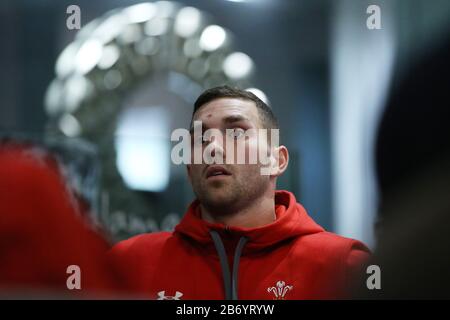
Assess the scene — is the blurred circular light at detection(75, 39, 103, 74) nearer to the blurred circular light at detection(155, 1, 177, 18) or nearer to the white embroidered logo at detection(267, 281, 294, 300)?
the blurred circular light at detection(155, 1, 177, 18)

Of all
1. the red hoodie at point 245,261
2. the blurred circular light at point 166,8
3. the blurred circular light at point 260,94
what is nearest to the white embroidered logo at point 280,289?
the red hoodie at point 245,261

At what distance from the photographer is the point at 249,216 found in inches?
41.8

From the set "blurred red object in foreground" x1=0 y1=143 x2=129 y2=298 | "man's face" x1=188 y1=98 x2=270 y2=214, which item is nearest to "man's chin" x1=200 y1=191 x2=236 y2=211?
"man's face" x1=188 y1=98 x2=270 y2=214

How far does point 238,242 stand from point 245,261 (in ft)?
0.11

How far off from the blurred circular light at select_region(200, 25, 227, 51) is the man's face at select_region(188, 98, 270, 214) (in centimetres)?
27

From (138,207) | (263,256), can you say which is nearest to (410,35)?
(263,256)

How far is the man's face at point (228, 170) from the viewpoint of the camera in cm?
105

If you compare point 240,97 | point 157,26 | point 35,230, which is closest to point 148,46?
point 157,26

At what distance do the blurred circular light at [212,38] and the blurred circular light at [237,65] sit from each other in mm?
49

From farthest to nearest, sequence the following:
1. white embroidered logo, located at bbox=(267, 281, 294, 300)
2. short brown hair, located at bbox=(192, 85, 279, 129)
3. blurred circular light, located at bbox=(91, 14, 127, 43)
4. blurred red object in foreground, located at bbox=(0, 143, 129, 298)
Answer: blurred circular light, located at bbox=(91, 14, 127, 43), short brown hair, located at bbox=(192, 85, 279, 129), white embroidered logo, located at bbox=(267, 281, 294, 300), blurred red object in foreground, located at bbox=(0, 143, 129, 298)

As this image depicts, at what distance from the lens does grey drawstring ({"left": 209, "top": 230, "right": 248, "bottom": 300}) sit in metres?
0.99

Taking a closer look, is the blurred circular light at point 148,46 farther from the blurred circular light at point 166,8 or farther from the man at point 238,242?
the man at point 238,242
